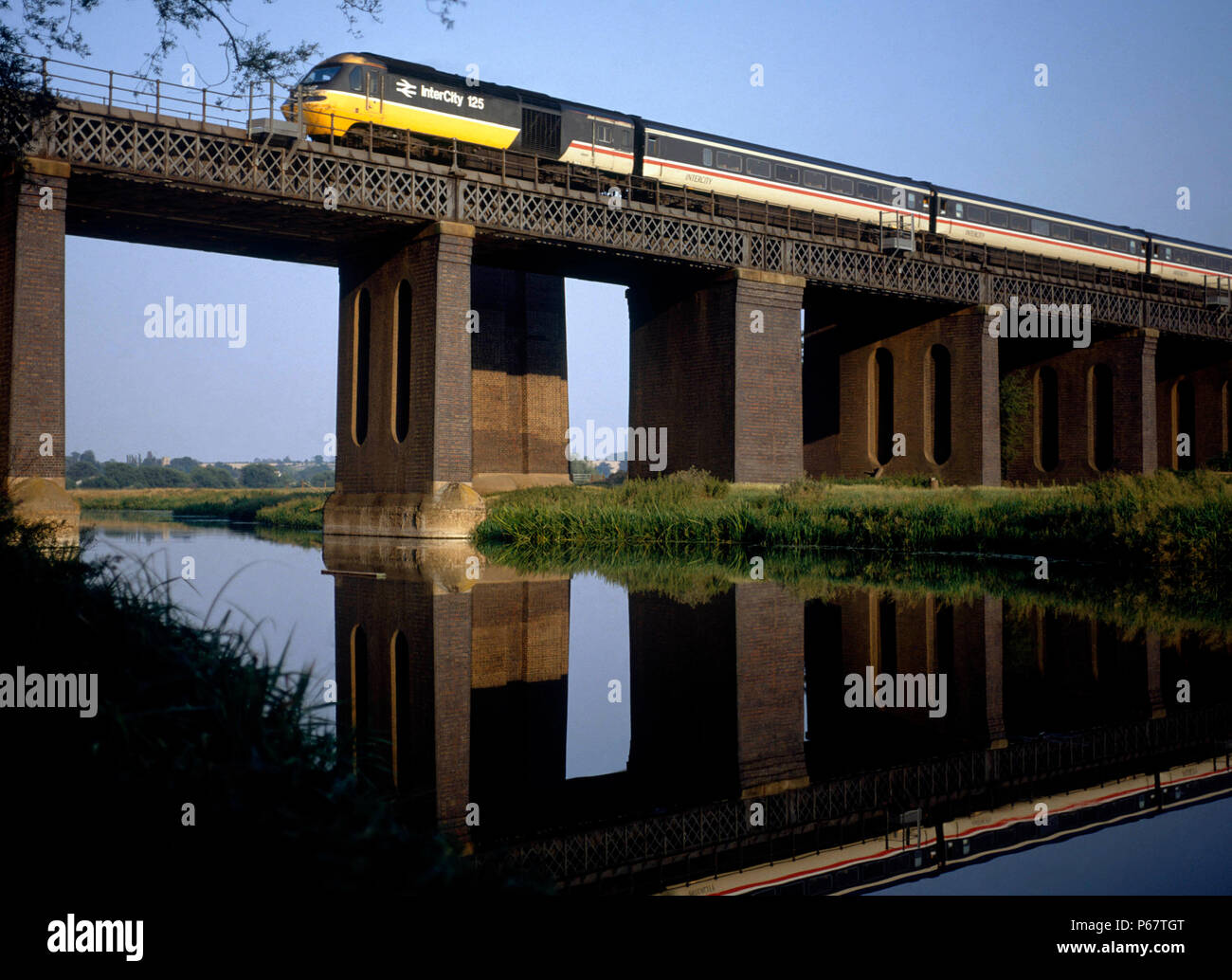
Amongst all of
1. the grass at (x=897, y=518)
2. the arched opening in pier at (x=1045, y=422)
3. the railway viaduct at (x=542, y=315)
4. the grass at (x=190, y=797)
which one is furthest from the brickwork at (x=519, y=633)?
the arched opening in pier at (x=1045, y=422)

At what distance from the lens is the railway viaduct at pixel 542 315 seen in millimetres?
22234

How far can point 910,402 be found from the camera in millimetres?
40094

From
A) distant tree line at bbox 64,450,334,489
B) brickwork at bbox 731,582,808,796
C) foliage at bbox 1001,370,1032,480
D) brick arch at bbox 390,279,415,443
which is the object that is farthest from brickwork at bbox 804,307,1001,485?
distant tree line at bbox 64,450,334,489

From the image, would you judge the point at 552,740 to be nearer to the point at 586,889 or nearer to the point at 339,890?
the point at 586,889

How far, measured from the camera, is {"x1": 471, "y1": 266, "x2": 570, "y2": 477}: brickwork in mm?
35312

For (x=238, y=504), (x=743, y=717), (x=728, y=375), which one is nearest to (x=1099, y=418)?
(x=728, y=375)

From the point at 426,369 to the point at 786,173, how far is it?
15203mm

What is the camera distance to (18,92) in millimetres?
11867

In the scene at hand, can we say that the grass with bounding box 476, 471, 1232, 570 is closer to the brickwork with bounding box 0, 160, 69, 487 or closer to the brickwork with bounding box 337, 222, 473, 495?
the brickwork with bounding box 337, 222, 473, 495

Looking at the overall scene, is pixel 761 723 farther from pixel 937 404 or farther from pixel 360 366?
pixel 937 404

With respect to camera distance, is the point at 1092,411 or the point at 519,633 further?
the point at 1092,411

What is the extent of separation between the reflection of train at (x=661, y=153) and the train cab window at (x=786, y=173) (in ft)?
0.11
